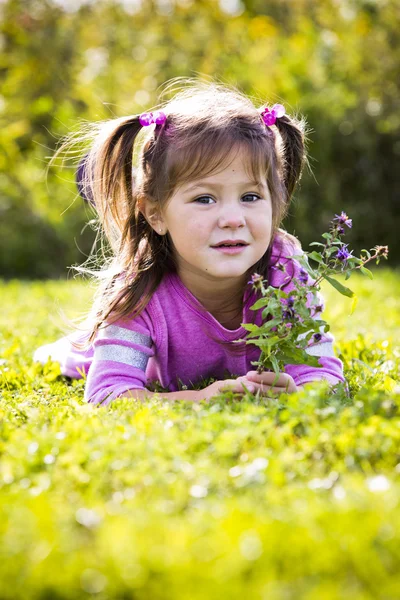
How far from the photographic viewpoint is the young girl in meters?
3.47

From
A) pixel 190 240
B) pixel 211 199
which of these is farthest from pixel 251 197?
pixel 190 240

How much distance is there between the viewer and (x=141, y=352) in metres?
3.70

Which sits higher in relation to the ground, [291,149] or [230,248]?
[291,149]

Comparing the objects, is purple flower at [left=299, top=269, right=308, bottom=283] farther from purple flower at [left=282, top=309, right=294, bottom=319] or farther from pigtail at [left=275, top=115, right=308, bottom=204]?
pigtail at [left=275, top=115, right=308, bottom=204]

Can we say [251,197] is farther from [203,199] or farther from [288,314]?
[288,314]

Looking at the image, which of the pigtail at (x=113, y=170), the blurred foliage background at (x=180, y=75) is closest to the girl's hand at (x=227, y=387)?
the pigtail at (x=113, y=170)

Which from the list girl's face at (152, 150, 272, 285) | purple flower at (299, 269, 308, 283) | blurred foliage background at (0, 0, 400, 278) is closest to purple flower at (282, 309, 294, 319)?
purple flower at (299, 269, 308, 283)

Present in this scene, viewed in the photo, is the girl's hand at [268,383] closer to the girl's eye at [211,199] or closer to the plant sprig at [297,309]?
the plant sprig at [297,309]

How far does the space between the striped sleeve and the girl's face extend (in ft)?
1.56

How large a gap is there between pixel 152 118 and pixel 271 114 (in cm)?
61

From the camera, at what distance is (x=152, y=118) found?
3.72 metres

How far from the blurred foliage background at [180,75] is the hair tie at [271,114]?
6.25m

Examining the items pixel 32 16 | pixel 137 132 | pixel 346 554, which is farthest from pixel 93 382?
pixel 32 16

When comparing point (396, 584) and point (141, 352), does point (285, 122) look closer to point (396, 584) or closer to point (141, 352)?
point (141, 352)
